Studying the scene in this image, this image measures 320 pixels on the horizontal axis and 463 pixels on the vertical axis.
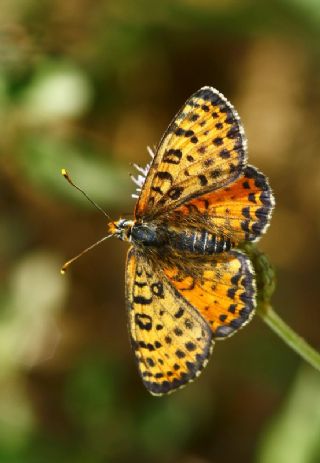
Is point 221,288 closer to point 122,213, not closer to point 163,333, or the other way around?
point 163,333

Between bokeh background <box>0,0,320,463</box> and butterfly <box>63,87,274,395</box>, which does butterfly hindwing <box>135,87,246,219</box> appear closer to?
butterfly <box>63,87,274,395</box>

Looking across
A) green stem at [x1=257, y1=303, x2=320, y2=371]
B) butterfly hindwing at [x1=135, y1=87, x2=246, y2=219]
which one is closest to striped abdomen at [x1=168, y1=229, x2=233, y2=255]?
butterfly hindwing at [x1=135, y1=87, x2=246, y2=219]

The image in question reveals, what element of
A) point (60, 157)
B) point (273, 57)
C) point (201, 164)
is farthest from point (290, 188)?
point (201, 164)

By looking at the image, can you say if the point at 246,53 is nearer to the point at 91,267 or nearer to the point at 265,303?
the point at 91,267

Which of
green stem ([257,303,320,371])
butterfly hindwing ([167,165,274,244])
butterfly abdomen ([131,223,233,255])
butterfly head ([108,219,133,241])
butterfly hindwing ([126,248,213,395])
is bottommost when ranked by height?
butterfly hindwing ([126,248,213,395])

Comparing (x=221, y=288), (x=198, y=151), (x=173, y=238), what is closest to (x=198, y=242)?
(x=173, y=238)

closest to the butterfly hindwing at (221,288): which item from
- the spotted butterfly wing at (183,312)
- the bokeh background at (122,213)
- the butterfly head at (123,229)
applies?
the spotted butterfly wing at (183,312)
